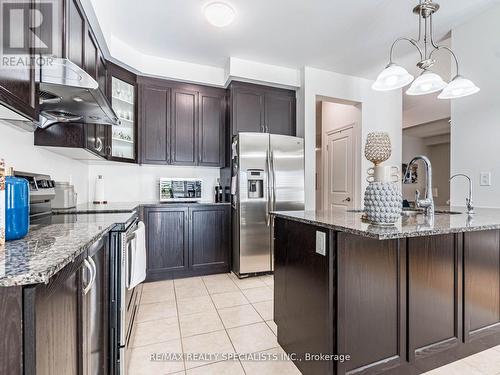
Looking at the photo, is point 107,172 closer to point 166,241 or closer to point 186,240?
point 166,241

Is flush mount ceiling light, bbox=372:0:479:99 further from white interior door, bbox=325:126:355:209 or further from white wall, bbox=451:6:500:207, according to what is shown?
white interior door, bbox=325:126:355:209

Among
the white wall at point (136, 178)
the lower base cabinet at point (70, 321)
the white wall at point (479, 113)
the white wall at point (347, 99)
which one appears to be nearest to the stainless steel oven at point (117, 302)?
the lower base cabinet at point (70, 321)

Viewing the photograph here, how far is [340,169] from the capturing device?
4.37 m

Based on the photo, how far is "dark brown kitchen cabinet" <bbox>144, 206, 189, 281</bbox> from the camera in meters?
3.10

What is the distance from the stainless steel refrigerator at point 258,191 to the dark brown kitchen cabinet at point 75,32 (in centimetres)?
177

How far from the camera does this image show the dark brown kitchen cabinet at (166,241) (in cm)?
310

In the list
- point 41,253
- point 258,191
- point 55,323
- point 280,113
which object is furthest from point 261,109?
point 55,323

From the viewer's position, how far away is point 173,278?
3201mm

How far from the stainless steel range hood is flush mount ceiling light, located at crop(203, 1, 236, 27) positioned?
4.38 ft

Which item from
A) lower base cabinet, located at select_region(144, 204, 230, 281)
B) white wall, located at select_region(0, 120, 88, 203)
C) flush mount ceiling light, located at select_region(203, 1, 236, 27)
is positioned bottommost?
lower base cabinet, located at select_region(144, 204, 230, 281)

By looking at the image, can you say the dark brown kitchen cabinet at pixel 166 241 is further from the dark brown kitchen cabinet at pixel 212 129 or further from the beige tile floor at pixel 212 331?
the dark brown kitchen cabinet at pixel 212 129

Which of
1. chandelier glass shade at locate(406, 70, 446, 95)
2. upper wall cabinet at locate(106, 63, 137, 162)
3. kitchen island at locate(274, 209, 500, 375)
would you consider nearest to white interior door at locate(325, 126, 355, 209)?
chandelier glass shade at locate(406, 70, 446, 95)

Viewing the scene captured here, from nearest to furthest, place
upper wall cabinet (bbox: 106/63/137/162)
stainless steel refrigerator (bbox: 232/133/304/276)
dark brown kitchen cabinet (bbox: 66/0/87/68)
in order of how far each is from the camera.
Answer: dark brown kitchen cabinet (bbox: 66/0/87/68) < upper wall cabinet (bbox: 106/63/137/162) < stainless steel refrigerator (bbox: 232/133/304/276)

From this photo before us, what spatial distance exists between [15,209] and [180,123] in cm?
267
